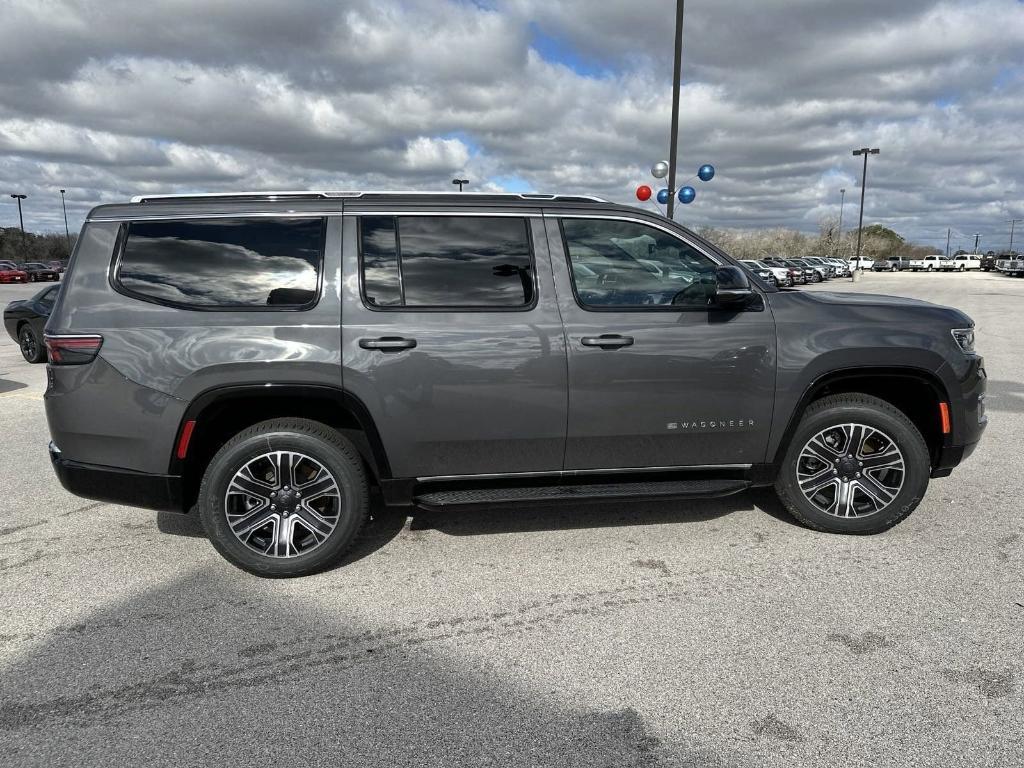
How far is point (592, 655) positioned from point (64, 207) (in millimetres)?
120350

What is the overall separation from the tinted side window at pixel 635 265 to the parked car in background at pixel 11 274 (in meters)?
55.5

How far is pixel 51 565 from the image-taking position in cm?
380

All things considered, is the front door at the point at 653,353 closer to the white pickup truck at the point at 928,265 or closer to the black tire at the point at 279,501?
the black tire at the point at 279,501

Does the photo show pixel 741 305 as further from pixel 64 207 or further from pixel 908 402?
pixel 64 207

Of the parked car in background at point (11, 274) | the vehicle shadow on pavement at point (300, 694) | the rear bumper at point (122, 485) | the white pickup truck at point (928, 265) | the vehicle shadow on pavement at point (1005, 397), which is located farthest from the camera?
the white pickup truck at point (928, 265)

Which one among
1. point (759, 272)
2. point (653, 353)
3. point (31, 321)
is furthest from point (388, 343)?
point (759, 272)

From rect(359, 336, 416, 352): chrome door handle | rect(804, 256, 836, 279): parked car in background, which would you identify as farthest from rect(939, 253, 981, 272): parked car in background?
rect(359, 336, 416, 352): chrome door handle

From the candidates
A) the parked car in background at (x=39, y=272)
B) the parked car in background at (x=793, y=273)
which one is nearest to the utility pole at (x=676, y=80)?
the parked car in background at (x=793, y=273)

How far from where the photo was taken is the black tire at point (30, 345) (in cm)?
1113

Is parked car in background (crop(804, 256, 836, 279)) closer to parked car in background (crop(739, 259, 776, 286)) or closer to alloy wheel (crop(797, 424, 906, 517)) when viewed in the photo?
parked car in background (crop(739, 259, 776, 286))

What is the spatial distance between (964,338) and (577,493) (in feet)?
8.02

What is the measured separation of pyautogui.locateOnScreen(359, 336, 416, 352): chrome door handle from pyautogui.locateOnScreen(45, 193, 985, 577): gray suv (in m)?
0.01

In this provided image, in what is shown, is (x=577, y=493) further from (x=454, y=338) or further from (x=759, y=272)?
(x=759, y=272)

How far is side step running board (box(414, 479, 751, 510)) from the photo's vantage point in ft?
12.0
